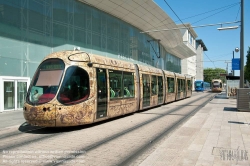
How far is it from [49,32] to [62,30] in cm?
146

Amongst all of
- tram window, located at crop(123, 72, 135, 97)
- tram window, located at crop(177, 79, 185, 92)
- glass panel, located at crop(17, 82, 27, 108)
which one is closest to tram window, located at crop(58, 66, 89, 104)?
tram window, located at crop(123, 72, 135, 97)

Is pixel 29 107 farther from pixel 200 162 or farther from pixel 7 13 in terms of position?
pixel 7 13

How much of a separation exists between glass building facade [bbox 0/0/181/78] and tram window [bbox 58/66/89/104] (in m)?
9.28

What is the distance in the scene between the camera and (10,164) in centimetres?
492

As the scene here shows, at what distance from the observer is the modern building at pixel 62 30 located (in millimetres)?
15852

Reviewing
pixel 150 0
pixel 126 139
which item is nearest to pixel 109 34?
pixel 150 0

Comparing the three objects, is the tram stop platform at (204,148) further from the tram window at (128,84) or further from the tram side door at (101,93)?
the tram window at (128,84)

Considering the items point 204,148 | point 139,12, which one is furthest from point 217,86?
point 204,148

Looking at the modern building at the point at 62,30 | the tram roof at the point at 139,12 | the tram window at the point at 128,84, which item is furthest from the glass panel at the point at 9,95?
the tram roof at the point at 139,12

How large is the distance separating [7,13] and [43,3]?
3.46 metres

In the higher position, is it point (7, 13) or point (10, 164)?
point (7, 13)

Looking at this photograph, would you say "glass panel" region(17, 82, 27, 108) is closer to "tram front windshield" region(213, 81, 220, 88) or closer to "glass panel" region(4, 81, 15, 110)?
"glass panel" region(4, 81, 15, 110)

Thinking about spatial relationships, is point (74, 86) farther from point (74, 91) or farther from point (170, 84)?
point (170, 84)

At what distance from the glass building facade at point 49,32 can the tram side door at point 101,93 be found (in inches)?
357
